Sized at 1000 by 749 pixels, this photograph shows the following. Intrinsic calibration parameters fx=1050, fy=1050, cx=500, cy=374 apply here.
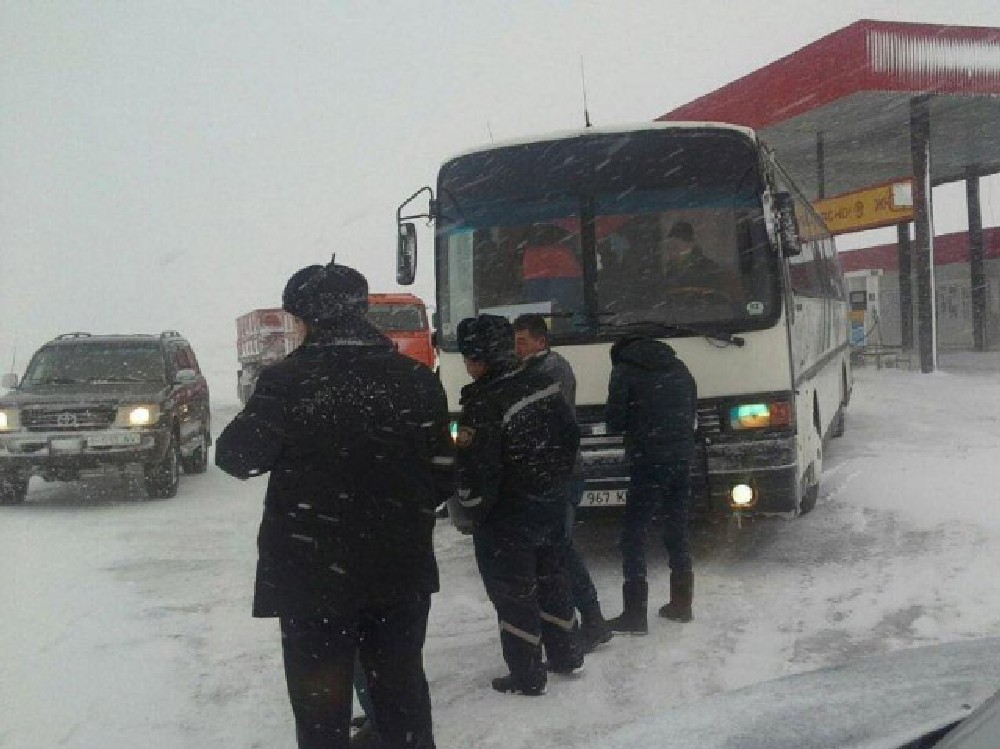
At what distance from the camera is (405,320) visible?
23.4 meters

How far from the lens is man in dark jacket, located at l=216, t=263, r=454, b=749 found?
3137 mm

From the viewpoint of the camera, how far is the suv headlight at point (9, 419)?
37.2 feet

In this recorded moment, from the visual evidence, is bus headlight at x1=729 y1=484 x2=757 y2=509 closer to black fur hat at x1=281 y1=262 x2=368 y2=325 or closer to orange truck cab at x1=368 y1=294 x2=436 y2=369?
black fur hat at x1=281 y1=262 x2=368 y2=325

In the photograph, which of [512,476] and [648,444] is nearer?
[512,476]

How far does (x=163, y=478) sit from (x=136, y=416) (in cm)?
84

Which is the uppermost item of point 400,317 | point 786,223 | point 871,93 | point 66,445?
point 871,93

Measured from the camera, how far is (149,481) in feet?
39.0

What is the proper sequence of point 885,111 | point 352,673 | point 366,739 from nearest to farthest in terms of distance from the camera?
point 352,673, point 366,739, point 885,111

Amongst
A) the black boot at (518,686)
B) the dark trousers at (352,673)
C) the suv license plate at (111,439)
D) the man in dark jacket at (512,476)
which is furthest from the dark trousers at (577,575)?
the suv license plate at (111,439)

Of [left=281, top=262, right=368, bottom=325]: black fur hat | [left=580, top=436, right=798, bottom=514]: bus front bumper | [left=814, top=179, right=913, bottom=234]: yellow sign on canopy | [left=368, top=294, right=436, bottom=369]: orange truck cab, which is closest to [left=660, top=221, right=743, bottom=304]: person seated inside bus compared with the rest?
[left=580, top=436, right=798, bottom=514]: bus front bumper

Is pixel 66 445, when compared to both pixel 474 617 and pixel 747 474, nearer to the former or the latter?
pixel 474 617

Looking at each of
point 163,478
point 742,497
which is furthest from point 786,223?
point 163,478

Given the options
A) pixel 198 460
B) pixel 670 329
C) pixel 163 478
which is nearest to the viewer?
pixel 670 329

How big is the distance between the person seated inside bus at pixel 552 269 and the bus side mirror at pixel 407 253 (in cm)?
100
